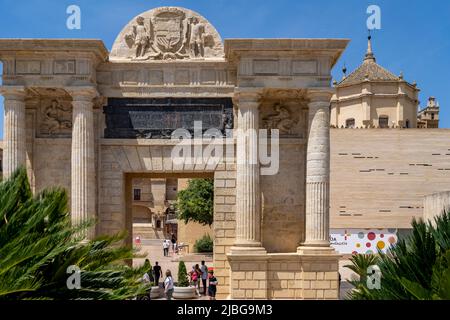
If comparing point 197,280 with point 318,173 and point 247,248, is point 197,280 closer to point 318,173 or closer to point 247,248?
point 247,248

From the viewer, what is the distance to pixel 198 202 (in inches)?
1569

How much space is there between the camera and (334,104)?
47125mm

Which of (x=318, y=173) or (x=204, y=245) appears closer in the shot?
(x=318, y=173)

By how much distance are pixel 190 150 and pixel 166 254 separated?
928 inches

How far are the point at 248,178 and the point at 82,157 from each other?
4.87 meters

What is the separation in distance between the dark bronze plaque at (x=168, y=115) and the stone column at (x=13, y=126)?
2660 millimetres

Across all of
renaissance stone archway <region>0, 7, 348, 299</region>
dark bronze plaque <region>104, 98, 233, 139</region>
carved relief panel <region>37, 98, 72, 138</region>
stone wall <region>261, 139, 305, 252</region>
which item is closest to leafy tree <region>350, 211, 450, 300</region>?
renaissance stone archway <region>0, 7, 348, 299</region>

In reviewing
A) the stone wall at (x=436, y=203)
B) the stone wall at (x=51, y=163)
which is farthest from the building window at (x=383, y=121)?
the stone wall at (x=51, y=163)

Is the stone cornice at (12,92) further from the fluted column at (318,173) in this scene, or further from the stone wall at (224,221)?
the fluted column at (318,173)

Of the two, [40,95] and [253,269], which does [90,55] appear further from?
[253,269]

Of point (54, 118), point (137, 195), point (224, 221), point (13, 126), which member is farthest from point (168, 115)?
point (137, 195)

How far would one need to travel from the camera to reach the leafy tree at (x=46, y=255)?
21.8 feet

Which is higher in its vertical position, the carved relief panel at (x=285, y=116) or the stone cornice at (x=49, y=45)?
the stone cornice at (x=49, y=45)
